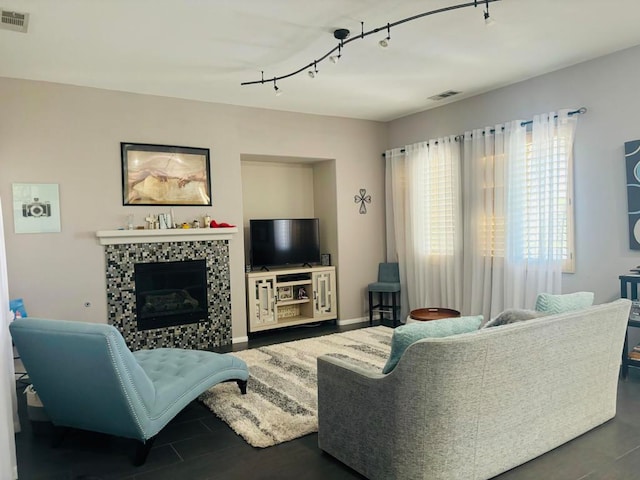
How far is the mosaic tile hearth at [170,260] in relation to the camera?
4.95 m

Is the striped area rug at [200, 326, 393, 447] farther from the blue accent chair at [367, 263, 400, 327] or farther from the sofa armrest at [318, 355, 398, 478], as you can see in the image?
the blue accent chair at [367, 263, 400, 327]

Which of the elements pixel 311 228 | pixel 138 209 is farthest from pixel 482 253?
pixel 138 209

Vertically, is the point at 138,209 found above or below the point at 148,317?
above

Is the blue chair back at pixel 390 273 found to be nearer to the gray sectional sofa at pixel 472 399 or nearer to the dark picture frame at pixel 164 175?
the dark picture frame at pixel 164 175

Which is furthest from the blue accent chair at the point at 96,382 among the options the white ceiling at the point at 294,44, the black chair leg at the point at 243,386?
the white ceiling at the point at 294,44

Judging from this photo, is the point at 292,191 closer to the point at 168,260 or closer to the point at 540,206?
the point at 168,260

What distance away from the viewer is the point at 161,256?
17.0 ft

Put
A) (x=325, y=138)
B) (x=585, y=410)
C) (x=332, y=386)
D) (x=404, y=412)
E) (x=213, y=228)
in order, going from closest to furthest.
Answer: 1. (x=404, y=412)
2. (x=332, y=386)
3. (x=585, y=410)
4. (x=213, y=228)
5. (x=325, y=138)

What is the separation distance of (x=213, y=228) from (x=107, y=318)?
1.49m

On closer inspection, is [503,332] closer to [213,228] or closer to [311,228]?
[213,228]

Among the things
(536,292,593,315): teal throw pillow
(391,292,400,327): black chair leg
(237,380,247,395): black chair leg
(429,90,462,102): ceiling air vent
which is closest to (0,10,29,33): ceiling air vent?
(237,380,247,395): black chair leg

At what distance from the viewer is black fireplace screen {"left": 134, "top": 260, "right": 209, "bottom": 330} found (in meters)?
5.12

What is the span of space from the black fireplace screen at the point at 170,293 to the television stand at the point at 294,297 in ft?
2.34

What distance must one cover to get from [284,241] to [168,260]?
1.64 metres
